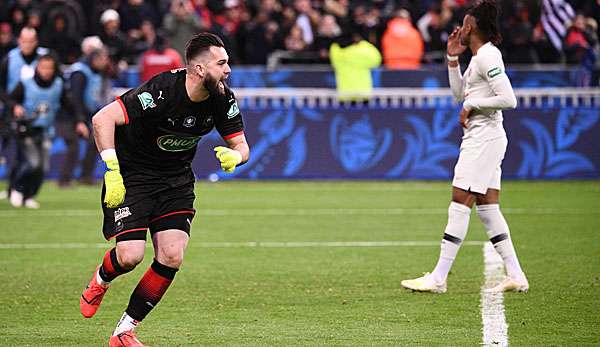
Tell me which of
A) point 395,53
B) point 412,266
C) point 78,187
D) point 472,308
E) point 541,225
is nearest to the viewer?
point 472,308

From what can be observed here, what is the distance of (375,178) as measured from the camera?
1969 cm

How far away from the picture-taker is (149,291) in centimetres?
721

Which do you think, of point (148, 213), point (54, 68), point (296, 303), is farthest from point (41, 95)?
point (148, 213)

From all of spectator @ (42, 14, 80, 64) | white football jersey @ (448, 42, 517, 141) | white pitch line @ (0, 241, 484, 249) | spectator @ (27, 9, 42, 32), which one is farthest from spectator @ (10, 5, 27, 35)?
white football jersey @ (448, 42, 517, 141)

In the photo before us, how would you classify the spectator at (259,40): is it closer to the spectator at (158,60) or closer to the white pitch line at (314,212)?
the spectator at (158,60)

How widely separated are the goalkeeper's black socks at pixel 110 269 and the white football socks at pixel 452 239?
9.56 feet

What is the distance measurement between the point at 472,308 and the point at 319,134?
11189mm

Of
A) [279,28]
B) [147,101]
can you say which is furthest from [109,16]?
[147,101]

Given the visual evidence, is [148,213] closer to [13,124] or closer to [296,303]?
[296,303]

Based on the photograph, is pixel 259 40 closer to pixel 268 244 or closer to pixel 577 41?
pixel 577 41

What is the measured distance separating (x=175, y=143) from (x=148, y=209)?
1.45 feet

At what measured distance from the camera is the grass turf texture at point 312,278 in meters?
7.68

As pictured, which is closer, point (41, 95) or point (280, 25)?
point (41, 95)

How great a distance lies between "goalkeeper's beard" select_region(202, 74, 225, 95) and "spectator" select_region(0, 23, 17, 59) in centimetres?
1479
